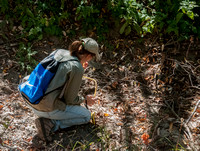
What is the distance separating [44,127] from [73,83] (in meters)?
0.80

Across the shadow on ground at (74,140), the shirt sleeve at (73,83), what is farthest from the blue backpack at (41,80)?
the shadow on ground at (74,140)

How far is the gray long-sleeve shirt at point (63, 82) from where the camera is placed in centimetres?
255

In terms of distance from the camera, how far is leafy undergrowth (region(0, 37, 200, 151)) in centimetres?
301

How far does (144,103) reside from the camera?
364 cm

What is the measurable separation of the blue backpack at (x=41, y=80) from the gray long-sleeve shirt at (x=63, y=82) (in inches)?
1.9

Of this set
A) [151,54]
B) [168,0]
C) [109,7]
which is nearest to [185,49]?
[151,54]

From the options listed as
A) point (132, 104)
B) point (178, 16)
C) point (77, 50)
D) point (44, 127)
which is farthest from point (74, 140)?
point (178, 16)

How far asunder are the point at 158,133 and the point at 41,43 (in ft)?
9.60

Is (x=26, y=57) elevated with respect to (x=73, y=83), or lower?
lower

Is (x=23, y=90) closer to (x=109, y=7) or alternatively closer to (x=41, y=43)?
(x=41, y=43)

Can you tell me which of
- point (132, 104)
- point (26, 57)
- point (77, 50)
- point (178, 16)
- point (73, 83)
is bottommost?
point (132, 104)

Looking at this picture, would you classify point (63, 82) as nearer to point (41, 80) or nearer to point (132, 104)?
point (41, 80)

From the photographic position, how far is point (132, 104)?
3.65m

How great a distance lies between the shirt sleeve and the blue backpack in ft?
0.67
